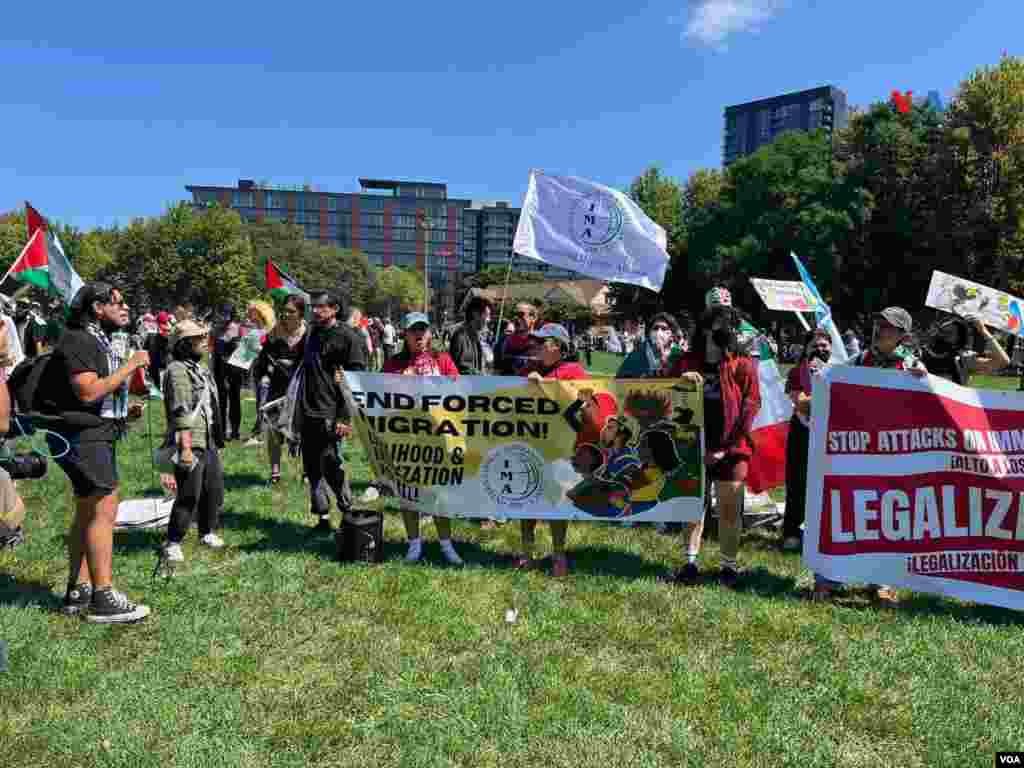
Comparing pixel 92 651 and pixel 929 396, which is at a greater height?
pixel 929 396

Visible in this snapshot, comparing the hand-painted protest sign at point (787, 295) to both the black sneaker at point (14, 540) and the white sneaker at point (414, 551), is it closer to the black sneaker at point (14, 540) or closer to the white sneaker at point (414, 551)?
the white sneaker at point (414, 551)

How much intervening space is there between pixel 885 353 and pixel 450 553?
12.0ft

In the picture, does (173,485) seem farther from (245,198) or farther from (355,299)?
(245,198)

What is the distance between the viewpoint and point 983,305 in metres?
5.98

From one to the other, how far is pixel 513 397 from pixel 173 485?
105 inches

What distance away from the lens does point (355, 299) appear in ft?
382

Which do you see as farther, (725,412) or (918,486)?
(725,412)

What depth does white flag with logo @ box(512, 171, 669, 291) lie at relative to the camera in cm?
727

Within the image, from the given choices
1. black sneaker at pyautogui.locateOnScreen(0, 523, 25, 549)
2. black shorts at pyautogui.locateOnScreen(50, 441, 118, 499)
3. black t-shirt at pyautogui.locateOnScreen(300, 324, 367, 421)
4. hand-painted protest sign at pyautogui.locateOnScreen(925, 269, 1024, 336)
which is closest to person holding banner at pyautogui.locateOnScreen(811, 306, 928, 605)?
hand-painted protest sign at pyautogui.locateOnScreen(925, 269, 1024, 336)

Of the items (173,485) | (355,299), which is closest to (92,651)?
(173,485)

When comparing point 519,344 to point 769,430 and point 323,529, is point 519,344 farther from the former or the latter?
point 769,430

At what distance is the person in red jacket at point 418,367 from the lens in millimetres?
6141

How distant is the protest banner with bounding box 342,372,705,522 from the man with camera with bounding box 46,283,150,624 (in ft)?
6.32

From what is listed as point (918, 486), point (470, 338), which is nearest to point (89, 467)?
point (470, 338)
